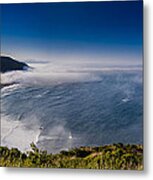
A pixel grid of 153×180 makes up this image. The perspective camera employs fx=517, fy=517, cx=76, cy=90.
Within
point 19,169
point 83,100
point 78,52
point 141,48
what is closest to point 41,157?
point 19,169

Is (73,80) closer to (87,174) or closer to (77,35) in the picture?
(77,35)

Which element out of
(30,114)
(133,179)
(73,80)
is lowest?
(133,179)

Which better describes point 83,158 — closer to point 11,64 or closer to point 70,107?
point 70,107

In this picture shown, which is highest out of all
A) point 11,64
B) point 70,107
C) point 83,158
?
point 11,64

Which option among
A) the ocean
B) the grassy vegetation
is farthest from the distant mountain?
the grassy vegetation

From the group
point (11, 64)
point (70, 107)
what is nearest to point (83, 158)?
point (70, 107)
